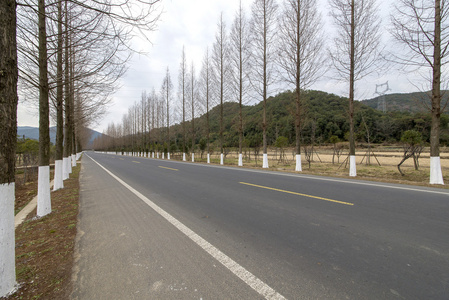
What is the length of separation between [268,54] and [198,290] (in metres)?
18.6

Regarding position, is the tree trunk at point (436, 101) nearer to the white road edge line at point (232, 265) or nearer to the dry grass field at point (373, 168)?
the dry grass field at point (373, 168)

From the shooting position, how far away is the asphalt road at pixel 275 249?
218 cm

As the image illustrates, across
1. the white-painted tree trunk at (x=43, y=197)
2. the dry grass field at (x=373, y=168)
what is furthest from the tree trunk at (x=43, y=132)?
the dry grass field at (x=373, y=168)

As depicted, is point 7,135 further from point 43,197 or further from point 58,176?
point 58,176

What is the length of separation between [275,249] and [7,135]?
3.49 m

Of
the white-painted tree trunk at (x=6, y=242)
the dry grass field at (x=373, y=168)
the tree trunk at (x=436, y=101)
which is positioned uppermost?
the tree trunk at (x=436, y=101)

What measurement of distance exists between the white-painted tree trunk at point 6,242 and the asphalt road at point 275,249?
609mm

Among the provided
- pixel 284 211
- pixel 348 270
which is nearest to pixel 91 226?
pixel 284 211

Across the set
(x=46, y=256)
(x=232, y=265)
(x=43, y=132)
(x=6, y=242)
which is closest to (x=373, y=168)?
(x=232, y=265)

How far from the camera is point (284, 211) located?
4559 mm

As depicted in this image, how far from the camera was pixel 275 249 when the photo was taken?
2977 mm

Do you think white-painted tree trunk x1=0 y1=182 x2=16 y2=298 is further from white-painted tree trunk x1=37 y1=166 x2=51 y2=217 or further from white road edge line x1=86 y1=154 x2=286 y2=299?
white-painted tree trunk x1=37 y1=166 x2=51 y2=217

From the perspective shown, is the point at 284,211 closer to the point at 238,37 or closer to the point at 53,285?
the point at 53,285

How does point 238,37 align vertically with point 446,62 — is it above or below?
above
